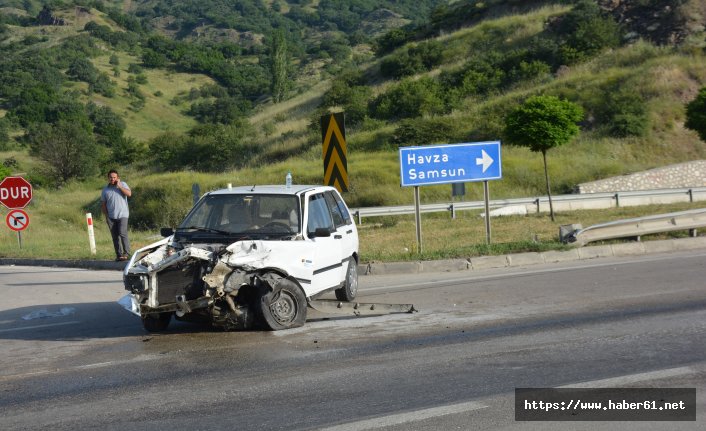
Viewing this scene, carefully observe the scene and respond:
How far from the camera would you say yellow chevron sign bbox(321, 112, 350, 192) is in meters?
16.6

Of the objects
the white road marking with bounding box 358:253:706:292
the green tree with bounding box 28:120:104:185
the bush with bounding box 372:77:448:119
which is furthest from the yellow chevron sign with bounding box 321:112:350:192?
the green tree with bounding box 28:120:104:185

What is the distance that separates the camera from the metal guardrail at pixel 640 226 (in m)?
16.9

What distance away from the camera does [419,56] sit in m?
60.9

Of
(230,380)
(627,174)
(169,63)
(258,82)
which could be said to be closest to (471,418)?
(230,380)

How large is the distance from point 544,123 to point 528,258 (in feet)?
34.6

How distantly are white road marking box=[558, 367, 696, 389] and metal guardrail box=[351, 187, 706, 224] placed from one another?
21480 millimetres

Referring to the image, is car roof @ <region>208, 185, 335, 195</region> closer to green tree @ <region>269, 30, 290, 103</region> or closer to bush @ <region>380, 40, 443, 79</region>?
bush @ <region>380, 40, 443, 79</region>

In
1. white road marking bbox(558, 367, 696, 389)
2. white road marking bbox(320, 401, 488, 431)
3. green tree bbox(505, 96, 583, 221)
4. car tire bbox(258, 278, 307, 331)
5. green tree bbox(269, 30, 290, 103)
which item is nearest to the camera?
white road marking bbox(320, 401, 488, 431)

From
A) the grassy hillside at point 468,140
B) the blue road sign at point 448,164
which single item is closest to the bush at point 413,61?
the grassy hillside at point 468,140

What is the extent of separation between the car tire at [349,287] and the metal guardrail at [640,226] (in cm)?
649

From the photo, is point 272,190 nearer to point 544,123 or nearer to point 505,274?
point 505,274

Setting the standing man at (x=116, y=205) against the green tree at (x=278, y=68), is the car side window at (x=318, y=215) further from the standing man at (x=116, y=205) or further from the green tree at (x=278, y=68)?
the green tree at (x=278, y=68)

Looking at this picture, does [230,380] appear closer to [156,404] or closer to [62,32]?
[156,404]

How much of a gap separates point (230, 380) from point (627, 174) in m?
31.0
